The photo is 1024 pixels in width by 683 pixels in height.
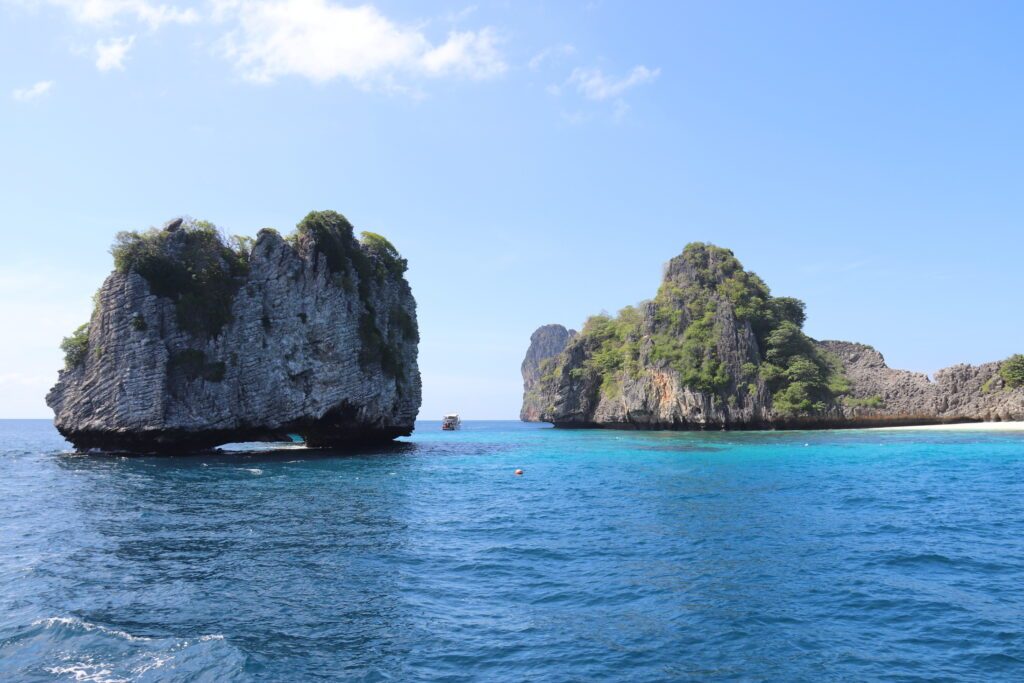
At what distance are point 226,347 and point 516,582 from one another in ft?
139

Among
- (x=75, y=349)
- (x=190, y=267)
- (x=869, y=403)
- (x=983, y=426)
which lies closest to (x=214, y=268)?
(x=190, y=267)

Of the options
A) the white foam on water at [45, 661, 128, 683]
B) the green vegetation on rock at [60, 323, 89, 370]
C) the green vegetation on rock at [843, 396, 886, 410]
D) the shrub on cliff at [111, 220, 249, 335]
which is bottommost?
the white foam on water at [45, 661, 128, 683]

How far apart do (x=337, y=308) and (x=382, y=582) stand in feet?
141

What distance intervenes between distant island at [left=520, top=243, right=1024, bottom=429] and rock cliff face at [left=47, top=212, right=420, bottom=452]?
5108 centimetres

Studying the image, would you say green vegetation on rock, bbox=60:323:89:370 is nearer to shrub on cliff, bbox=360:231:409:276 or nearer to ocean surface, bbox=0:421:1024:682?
ocean surface, bbox=0:421:1024:682

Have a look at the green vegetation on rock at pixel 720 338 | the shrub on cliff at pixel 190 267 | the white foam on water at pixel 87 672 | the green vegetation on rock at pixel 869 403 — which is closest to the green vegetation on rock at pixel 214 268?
the shrub on cliff at pixel 190 267

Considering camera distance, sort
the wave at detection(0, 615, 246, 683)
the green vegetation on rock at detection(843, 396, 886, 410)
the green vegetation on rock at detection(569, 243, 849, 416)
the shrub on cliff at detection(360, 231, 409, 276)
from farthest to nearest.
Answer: the green vegetation on rock at detection(569, 243, 849, 416)
the green vegetation on rock at detection(843, 396, 886, 410)
the shrub on cliff at detection(360, 231, 409, 276)
the wave at detection(0, 615, 246, 683)

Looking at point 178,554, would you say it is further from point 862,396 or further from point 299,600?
point 862,396

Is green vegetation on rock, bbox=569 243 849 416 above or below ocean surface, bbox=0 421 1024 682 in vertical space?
above

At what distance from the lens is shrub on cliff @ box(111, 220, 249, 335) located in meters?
47.2

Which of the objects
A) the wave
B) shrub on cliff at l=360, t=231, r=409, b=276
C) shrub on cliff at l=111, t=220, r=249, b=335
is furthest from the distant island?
the wave

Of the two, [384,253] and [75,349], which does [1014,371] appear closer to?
[384,253]

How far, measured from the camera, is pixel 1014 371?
250 feet

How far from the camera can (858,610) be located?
39.6ft
